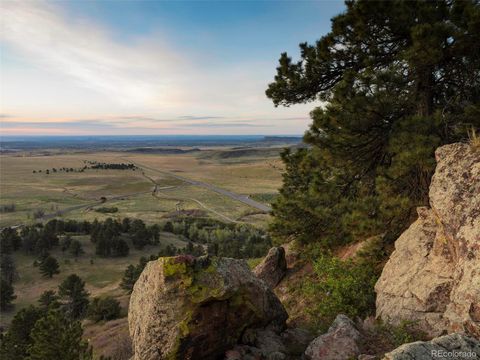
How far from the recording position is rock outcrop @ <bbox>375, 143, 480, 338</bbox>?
8.51m

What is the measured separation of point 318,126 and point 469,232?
21.9 feet

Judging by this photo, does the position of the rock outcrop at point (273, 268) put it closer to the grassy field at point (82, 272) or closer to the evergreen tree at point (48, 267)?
the grassy field at point (82, 272)

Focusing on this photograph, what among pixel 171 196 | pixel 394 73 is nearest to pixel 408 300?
pixel 394 73

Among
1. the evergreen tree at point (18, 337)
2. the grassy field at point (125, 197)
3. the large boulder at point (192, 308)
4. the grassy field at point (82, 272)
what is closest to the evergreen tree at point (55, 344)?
the evergreen tree at point (18, 337)

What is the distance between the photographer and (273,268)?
19734 millimetres

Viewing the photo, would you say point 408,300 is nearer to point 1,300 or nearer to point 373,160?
point 373,160

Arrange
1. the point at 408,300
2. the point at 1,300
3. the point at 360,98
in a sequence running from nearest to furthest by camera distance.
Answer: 1. the point at 408,300
2. the point at 360,98
3. the point at 1,300

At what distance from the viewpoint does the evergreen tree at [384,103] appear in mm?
12586

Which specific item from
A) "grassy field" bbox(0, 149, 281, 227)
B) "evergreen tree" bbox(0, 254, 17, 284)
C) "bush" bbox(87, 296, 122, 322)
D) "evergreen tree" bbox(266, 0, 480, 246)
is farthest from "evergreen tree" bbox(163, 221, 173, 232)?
"evergreen tree" bbox(266, 0, 480, 246)

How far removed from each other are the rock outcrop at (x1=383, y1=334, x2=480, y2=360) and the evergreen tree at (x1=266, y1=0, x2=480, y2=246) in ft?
21.9

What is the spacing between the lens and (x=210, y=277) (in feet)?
33.4

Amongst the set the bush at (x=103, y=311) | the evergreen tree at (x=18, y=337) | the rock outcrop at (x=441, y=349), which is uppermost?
the rock outcrop at (x=441, y=349)

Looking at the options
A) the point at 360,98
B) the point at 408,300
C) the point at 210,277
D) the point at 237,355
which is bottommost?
the point at 237,355

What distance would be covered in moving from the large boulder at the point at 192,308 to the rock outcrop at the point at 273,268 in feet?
27.4
